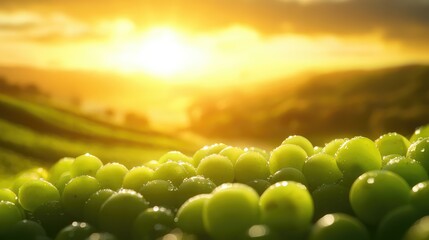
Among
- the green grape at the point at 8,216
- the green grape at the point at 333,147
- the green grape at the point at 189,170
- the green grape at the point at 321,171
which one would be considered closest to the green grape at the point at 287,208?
the green grape at the point at 321,171

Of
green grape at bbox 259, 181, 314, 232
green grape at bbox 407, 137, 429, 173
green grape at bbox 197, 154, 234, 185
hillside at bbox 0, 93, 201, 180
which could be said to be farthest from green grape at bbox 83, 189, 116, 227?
hillside at bbox 0, 93, 201, 180

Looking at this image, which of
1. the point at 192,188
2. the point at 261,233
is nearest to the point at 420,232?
the point at 261,233

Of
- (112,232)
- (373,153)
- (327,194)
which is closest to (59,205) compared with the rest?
(112,232)

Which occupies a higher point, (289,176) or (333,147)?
(333,147)

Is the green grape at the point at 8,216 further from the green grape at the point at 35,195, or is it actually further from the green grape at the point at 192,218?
the green grape at the point at 192,218

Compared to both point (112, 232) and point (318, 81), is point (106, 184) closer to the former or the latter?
point (112, 232)

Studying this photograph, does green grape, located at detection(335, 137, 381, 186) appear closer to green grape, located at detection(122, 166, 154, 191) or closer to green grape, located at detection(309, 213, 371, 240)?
green grape, located at detection(309, 213, 371, 240)

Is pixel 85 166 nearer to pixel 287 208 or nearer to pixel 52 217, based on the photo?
pixel 52 217

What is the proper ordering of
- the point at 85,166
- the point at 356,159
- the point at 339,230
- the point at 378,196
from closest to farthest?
the point at 339,230 → the point at 378,196 → the point at 356,159 → the point at 85,166
